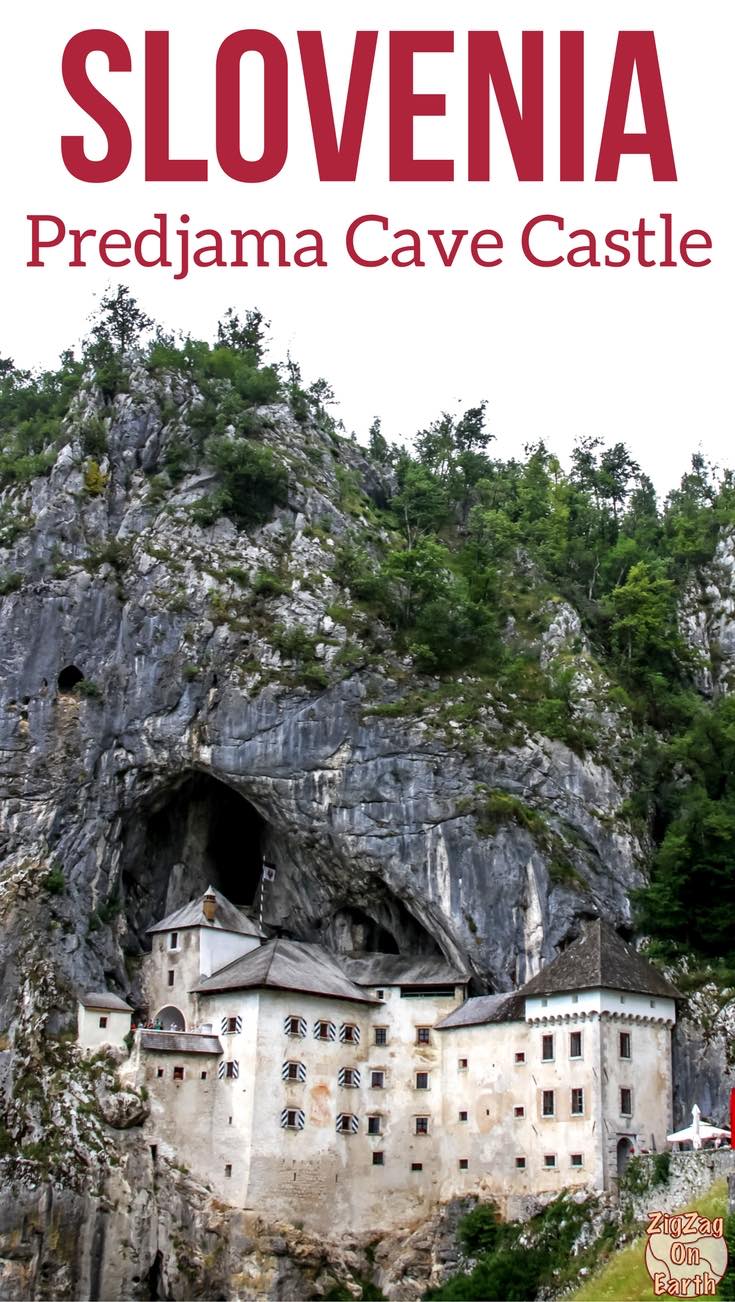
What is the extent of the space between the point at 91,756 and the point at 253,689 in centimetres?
878

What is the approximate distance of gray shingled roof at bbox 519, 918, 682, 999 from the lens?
224 ft

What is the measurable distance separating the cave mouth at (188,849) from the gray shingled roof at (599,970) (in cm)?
1829

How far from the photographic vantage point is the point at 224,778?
3063 inches

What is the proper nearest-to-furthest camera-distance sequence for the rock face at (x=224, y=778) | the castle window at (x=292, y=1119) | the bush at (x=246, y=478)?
the castle window at (x=292, y=1119) < the rock face at (x=224, y=778) < the bush at (x=246, y=478)

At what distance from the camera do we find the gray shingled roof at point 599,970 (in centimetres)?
6819

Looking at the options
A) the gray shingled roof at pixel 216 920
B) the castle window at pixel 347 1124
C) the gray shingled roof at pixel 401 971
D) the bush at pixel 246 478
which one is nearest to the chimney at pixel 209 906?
the gray shingled roof at pixel 216 920

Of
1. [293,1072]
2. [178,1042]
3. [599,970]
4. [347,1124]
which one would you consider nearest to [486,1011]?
[599,970]

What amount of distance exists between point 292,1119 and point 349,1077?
3.62 metres

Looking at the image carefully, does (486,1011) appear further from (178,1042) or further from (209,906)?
(209,906)

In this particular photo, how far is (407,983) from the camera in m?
73.8

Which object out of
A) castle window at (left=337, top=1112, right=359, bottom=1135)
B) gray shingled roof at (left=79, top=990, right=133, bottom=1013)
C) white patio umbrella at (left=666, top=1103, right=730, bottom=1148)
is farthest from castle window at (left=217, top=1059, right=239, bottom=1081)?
white patio umbrella at (left=666, top=1103, right=730, bottom=1148)

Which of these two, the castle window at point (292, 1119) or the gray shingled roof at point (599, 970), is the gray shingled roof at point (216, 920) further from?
the gray shingled roof at point (599, 970)

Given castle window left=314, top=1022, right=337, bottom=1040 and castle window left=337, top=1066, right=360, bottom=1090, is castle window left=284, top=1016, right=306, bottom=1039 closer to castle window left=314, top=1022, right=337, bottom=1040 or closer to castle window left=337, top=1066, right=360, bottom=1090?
castle window left=314, top=1022, right=337, bottom=1040

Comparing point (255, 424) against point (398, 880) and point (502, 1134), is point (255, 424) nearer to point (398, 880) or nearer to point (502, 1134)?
point (398, 880)
